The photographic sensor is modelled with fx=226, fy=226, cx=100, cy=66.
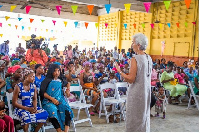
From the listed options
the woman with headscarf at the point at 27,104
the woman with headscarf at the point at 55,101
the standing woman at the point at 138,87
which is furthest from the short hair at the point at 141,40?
the woman with headscarf at the point at 27,104

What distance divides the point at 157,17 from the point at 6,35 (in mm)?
14198

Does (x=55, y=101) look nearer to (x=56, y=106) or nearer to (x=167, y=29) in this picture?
(x=56, y=106)

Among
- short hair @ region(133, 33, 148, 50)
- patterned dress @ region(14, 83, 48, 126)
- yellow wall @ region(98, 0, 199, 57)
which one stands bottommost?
patterned dress @ region(14, 83, 48, 126)

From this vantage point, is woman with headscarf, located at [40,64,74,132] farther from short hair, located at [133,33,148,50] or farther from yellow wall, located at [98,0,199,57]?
yellow wall, located at [98,0,199,57]

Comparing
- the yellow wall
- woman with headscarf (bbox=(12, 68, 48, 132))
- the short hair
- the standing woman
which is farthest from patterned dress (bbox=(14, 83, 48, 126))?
the yellow wall

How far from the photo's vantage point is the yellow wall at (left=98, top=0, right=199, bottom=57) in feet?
39.1

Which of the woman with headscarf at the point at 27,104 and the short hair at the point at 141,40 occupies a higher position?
the short hair at the point at 141,40

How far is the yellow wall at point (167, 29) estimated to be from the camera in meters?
11.9

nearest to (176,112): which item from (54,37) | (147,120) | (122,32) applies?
(147,120)

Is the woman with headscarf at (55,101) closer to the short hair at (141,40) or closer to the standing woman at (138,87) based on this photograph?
the standing woman at (138,87)

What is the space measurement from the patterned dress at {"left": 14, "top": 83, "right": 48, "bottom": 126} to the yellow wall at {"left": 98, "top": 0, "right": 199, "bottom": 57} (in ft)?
33.5

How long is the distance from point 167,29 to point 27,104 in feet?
37.2

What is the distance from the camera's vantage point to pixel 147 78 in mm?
2719

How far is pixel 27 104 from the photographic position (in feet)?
10.9
